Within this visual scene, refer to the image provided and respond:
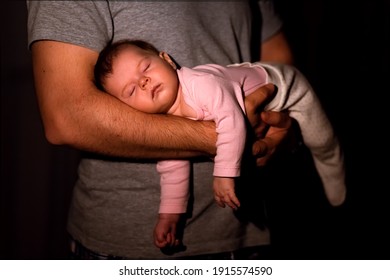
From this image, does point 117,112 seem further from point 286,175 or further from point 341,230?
point 341,230

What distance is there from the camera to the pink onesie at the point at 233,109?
970 mm

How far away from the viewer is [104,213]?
3.68 feet

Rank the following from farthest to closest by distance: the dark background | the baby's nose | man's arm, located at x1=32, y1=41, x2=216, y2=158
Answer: the dark background < the baby's nose < man's arm, located at x1=32, y1=41, x2=216, y2=158

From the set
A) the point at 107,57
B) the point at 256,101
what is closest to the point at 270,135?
the point at 256,101

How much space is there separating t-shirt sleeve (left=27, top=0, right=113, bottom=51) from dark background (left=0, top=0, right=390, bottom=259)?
1175mm

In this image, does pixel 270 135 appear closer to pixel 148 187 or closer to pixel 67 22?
pixel 148 187

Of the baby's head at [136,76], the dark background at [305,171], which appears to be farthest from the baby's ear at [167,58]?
the dark background at [305,171]

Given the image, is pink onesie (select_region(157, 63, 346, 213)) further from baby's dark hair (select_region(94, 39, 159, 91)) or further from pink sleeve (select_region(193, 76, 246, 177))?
baby's dark hair (select_region(94, 39, 159, 91))

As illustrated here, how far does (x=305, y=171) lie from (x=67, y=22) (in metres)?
2.16

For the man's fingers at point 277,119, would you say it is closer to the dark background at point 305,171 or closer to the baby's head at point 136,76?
the baby's head at point 136,76

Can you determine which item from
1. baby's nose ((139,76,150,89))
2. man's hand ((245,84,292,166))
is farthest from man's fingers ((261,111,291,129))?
baby's nose ((139,76,150,89))

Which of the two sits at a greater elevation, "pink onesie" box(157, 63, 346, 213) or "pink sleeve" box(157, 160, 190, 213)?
"pink onesie" box(157, 63, 346, 213)

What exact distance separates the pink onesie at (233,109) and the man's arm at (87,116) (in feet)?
0.28

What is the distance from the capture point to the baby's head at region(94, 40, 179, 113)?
102 centimetres
